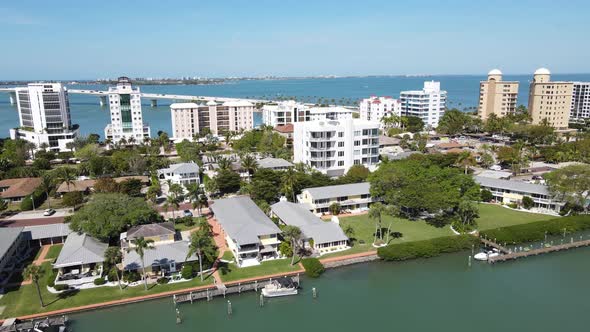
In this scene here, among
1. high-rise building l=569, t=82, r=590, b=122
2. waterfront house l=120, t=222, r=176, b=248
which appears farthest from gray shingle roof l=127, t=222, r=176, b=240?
high-rise building l=569, t=82, r=590, b=122

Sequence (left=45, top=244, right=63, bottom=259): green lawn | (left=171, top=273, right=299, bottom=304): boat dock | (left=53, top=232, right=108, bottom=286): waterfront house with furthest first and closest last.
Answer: (left=45, top=244, right=63, bottom=259): green lawn
(left=53, top=232, right=108, bottom=286): waterfront house
(left=171, top=273, right=299, bottom=304): boat dock

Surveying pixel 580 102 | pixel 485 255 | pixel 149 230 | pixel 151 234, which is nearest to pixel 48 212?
pixel 149 230

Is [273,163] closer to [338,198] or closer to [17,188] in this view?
[338,198]

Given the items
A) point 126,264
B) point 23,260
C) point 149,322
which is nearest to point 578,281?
point 149,322

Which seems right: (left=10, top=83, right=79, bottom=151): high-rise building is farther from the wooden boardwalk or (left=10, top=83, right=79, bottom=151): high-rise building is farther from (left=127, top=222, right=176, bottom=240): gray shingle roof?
the wooden boardwalk

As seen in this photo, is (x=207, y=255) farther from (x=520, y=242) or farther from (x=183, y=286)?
(x=520, y=242)

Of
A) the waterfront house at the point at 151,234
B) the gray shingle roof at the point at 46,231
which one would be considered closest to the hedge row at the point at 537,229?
the waterfront house at the point at 151,234
